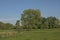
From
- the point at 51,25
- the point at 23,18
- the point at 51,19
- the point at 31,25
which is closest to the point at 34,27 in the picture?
the point at 31,25

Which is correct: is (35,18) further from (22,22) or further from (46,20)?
(46,20)

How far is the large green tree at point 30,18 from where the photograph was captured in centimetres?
7638

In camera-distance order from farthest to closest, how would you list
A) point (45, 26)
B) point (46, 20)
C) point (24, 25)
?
point (46, 20)
point (45, 26)
point (24, 25)

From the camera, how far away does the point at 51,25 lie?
309 feet

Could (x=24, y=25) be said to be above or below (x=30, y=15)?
below

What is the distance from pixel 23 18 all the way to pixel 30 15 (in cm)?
405

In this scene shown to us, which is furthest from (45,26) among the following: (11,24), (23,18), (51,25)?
(11,24)

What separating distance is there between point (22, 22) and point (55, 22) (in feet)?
93.2

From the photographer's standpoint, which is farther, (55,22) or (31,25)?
(55,22)

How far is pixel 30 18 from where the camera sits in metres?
77.3

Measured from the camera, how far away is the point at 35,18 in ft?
253

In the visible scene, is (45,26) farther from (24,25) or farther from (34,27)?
(24,25)

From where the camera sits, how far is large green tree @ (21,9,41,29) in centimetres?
7638

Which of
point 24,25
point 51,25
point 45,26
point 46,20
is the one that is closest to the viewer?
point 24,25
